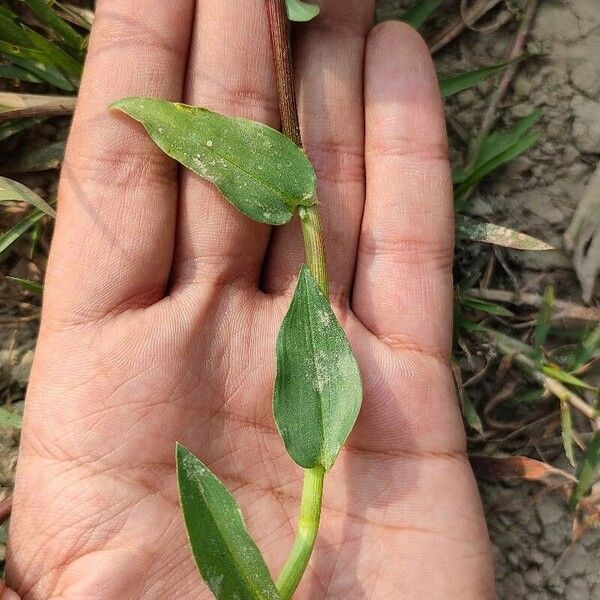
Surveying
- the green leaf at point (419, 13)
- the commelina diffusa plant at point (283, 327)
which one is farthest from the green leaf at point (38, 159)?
the green leaf at point (419, 13)

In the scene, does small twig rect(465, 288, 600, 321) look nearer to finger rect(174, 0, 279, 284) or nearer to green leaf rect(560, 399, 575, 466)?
green leaf rect(560, 399, 575, 466)

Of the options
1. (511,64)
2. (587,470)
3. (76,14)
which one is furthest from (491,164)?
(76,14)

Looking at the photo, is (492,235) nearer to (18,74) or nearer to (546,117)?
(546,117)

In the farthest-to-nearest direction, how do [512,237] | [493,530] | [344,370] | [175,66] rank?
1. [493,530]
2. [512,237]
3. [175,66]
4. [344,370]

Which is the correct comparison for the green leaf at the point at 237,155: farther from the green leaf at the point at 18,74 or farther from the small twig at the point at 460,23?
the small twig at the point at 460,23

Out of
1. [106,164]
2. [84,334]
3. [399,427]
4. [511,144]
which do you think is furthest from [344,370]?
[511,144]

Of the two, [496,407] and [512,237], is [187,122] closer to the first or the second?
[512,237]
